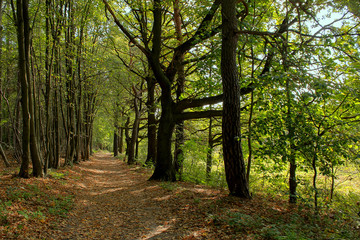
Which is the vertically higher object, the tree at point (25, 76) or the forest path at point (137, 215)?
the tree at point (25, 76)

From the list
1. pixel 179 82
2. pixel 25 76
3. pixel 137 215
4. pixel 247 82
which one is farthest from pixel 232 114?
pixel 25 76

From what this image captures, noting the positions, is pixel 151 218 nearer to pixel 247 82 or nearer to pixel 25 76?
pixel 247 82

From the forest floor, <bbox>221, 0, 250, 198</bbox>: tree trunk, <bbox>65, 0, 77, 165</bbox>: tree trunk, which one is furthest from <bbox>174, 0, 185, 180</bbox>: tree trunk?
<bbox>65, 0, 77, 165</bbox>: tree trunk

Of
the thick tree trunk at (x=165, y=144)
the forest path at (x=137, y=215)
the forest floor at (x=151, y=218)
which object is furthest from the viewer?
the thick tree trunk at (x=165, y=144)

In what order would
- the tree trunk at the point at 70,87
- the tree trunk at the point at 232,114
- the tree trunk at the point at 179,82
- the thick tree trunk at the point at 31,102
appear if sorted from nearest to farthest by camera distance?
1. the tree trunk at the point at 232,114
2. the thick tree trunk at the point at 31,102
3. the tree trunk at the point at 179,82
4. the tree trunk at the point at 70,87

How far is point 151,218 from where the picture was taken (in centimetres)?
597

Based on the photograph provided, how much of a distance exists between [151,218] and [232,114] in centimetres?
364

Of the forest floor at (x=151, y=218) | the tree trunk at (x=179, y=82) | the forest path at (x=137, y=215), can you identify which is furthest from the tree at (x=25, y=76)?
the tree trunk at (x=179, y=82)

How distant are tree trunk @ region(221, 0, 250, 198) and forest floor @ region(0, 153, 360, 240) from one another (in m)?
0.56

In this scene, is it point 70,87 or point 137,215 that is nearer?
point 137,215

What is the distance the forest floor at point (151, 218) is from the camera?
171 inches

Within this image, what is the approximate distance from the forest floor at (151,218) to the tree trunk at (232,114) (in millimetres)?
564

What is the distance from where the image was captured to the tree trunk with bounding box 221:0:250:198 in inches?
251

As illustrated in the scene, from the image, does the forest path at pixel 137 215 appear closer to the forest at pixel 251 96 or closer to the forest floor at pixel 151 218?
the forest floor at pixel 151 218
